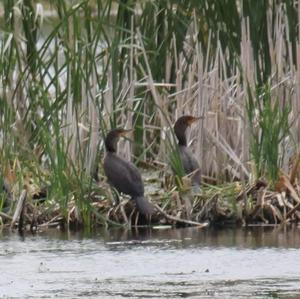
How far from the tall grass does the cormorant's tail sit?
39cm

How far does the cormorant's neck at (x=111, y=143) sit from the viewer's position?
12.9m

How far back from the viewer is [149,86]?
1356 centimetres

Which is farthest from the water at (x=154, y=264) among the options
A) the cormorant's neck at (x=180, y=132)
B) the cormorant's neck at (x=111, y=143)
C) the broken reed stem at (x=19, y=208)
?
the cormorant's neck at (x=180, y=132)

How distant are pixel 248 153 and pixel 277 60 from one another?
956 millimetres

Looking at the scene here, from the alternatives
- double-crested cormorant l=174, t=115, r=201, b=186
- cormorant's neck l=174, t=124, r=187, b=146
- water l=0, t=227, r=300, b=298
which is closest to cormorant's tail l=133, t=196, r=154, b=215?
water l=0, t=227, r=300, b=298

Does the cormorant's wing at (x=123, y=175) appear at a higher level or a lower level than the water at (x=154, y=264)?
higher

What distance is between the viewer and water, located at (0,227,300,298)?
29.9 feet

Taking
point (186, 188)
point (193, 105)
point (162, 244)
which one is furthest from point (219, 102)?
point (162, 244)

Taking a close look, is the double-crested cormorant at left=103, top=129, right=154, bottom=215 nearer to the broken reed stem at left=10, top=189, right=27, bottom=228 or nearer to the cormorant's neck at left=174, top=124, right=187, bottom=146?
the cormorant's neck at left=174, top=124, right=187, bottom=146

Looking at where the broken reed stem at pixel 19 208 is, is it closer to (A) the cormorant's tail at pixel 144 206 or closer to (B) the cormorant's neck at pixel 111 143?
(A) the cormorant's tail at pixel 144 206

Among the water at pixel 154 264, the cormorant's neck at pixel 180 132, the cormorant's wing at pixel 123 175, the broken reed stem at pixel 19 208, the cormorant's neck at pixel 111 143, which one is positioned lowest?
the water at pixel 154 264

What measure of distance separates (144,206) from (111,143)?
946 millimetres

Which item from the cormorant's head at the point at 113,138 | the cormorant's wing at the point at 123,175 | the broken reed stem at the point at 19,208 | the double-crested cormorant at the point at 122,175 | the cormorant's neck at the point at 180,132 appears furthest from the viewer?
the cormorant's neck at the point at 180,132

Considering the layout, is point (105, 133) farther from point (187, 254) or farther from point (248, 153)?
point (187, 254)
